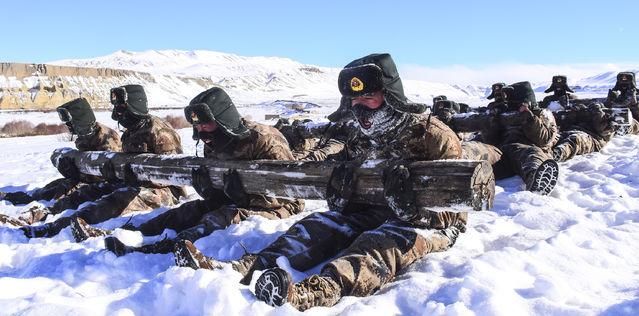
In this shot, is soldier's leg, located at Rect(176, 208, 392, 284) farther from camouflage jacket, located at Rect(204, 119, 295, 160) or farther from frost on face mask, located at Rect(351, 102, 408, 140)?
camouflage jacket, located at Rect(204, 119, 295, 160)

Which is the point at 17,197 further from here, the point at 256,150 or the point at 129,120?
the point at 256,150

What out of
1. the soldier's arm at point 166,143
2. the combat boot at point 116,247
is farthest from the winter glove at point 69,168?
the combat boot at point 116,247

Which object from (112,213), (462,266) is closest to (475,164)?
(462,266)

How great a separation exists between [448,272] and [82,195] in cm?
506

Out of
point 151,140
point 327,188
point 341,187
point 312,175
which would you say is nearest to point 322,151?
point 151,140

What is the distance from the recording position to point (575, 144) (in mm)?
8078

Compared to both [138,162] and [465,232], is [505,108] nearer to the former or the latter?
[465,232]

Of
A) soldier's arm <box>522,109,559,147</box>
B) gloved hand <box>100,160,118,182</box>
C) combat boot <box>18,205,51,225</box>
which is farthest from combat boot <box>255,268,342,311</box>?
soldier's arm <box>522,109,559,147</box>

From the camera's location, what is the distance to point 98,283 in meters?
3.52

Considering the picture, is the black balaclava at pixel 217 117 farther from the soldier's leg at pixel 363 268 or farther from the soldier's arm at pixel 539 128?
the soldier's arm at pixel 539 128

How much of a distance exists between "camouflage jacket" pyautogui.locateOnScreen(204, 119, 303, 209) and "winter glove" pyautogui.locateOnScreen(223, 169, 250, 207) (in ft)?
0.58

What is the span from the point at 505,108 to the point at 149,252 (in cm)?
590

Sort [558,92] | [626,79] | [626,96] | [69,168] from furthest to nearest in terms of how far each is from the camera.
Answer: [626,79] → [626,96] → [558,92] → [69,168]

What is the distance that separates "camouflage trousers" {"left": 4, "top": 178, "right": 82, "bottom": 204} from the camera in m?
7.12
